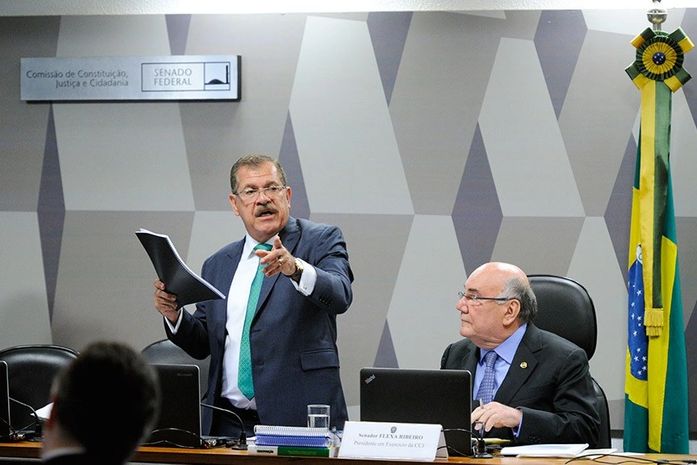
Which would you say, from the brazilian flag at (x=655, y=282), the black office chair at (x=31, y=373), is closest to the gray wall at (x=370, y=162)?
the brazilian flag at (x=655, y=282)

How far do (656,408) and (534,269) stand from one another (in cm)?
84

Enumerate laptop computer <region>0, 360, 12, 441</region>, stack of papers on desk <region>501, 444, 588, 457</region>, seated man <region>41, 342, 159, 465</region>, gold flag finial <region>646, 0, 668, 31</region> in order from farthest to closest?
gold flag finial <region>646, 0, 668, 31</region>, laptop computer <region>0, 360, 12, 441</region>, stack of papers on desk <region>501, 444, 588, 457</region>, seated man <region>41, 342, 159, 465</region>

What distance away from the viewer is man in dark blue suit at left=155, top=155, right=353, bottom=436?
381 centimetres

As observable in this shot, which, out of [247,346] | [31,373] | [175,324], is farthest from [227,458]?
[31,373]

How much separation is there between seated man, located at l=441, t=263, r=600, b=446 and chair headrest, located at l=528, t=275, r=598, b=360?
16cm

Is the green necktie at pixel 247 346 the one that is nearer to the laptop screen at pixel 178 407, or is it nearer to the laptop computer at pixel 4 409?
the laptop screen at pixel 178 407

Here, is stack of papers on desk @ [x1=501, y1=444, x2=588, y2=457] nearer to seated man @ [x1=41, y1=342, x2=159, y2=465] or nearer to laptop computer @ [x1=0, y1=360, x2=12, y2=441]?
laptop computer @ [x1=0, y1=360, x2=12, y2=441]

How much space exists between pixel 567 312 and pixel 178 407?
1518mm

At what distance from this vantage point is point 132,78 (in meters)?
5.32

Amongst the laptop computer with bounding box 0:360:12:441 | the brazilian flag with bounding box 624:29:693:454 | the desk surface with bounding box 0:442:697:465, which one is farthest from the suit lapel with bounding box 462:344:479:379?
the laptop computer with bounding box 0:360:12:441

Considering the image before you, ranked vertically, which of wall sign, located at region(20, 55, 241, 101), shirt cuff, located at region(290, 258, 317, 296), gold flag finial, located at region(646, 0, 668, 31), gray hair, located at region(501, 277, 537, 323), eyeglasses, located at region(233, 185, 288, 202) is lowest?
gray hair, located at region(501, 277, 537, 323)

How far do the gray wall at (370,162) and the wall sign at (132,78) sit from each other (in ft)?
0.21

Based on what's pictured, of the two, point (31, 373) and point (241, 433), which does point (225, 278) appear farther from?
point (31, 373)

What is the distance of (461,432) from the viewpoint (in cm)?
332
